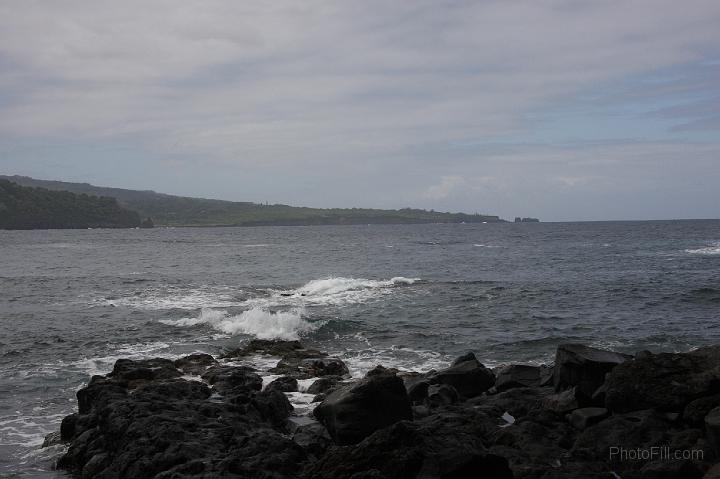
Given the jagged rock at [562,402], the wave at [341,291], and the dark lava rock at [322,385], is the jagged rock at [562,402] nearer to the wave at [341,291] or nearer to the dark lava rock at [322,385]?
the dark lava rock at [322,385]

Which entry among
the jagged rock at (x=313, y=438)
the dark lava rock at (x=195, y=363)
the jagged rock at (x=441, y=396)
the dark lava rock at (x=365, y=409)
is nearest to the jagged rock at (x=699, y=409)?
the dark lava rock at (x=365, y=409)

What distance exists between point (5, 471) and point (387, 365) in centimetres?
1296

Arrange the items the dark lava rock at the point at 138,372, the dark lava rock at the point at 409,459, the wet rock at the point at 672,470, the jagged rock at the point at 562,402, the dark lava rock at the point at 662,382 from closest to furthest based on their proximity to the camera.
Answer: the dark lava rock at the point at 409,459, the wet rock at the point at 672,470, the dark lava rock at the point at 662,382, the jagged rock at the point at 562,402, the dark lava rock at the point at 138,372

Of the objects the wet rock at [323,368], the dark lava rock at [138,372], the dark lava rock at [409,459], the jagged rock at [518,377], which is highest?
the dark lava rock at [409,459]

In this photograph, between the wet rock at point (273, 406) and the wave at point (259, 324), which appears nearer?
the wet rock at point (273, 406)

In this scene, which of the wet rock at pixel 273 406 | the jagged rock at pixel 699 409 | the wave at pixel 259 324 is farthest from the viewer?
the wave at pixel 259 324

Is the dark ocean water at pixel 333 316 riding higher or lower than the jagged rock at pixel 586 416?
lower

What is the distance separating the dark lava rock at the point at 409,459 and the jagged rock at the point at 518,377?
7.49 metres

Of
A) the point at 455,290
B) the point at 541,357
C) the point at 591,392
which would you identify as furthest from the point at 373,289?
the point at 591,392

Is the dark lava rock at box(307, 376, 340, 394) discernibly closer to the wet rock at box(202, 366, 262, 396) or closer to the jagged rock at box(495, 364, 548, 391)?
the wet rock at box(202, 366, 262, 396)

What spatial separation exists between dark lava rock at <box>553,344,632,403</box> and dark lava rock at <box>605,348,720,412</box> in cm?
89

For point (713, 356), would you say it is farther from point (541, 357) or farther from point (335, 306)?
point (335, 306)

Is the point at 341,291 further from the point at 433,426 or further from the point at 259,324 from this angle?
the point at 433,426

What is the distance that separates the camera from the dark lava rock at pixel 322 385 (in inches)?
727
